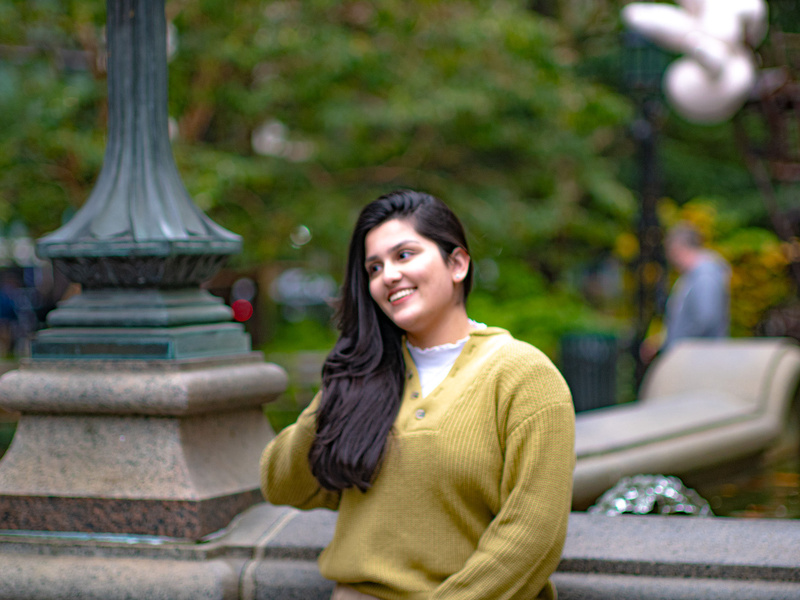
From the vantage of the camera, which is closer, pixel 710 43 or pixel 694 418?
pixel 694 418

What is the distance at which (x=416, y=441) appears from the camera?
2.41 m

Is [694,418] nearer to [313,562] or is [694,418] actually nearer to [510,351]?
[313,562]

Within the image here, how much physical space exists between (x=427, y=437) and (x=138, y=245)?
1375 millimetres

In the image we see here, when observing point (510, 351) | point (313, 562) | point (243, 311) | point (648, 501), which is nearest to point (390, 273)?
point (510, 351)

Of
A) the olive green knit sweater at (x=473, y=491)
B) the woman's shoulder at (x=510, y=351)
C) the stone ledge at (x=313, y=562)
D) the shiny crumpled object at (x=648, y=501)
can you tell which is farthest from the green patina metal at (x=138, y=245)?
the shiny crumpled object at (x=648, y=501)

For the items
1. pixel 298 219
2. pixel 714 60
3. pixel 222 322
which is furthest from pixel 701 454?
pixel 298 219

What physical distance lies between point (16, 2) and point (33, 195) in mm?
2254

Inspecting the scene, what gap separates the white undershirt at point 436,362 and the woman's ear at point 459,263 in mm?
177

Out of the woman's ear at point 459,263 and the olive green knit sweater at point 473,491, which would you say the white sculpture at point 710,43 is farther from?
the olive green knit sweater at point 473,491

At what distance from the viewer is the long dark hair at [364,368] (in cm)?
245

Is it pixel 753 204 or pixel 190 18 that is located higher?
pixel 190 18

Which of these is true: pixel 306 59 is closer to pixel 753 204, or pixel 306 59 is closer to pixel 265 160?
pixel 265 160

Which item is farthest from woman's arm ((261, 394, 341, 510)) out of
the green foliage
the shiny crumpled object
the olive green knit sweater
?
→ the green foliage

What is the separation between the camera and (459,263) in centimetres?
256
